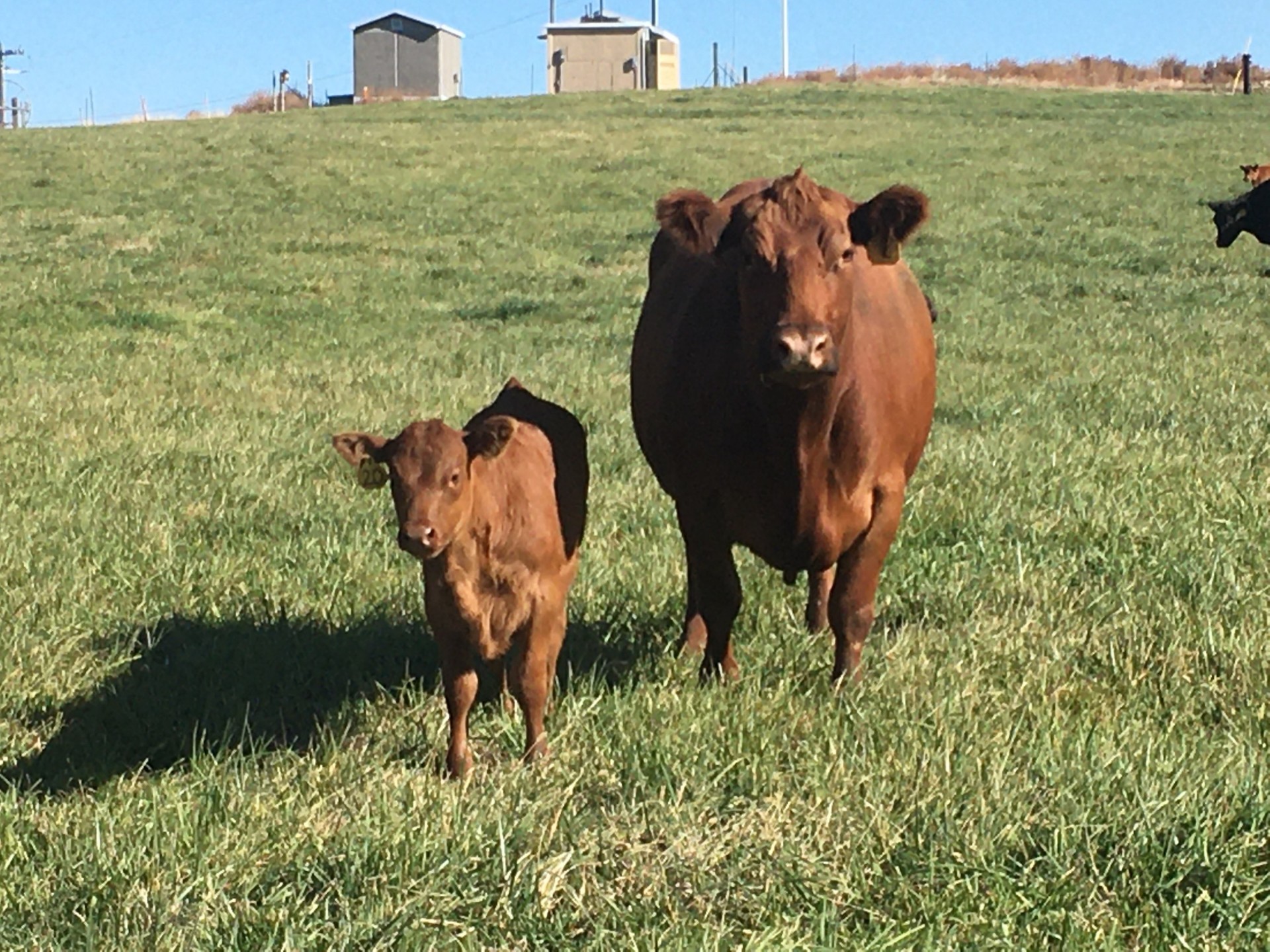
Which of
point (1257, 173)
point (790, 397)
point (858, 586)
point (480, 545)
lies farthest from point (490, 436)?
point (1257, 173)

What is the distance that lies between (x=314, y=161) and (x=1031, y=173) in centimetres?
1429

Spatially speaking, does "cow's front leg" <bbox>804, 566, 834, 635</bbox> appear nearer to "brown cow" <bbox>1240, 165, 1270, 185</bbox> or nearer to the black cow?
the black cow

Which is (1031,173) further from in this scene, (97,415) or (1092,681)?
(1092,681)

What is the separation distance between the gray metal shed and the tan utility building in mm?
5661

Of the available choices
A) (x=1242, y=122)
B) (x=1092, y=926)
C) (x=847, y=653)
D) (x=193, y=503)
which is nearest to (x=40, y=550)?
(x=193, y=503)

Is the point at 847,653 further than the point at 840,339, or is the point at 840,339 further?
the point at 847,653

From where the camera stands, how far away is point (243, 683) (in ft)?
15.6

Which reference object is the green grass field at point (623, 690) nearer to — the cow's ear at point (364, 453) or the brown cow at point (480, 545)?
the brown cow at point (480, 545)

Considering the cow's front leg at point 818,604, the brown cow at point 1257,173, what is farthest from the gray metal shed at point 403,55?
the cow's front leg at point 818,604

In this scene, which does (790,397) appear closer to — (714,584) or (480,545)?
(714,584)

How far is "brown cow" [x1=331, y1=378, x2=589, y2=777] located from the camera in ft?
12.5

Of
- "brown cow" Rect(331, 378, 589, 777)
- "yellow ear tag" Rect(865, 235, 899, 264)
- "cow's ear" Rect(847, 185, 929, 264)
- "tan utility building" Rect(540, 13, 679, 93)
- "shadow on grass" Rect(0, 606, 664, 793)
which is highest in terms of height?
"tan utility building" Rect(540, 13, 679, 93)

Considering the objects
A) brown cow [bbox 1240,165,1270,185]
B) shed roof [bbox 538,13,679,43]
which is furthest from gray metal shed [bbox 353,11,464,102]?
brown cow [bbox 1240,165,1270,185]

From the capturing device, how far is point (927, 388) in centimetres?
550
